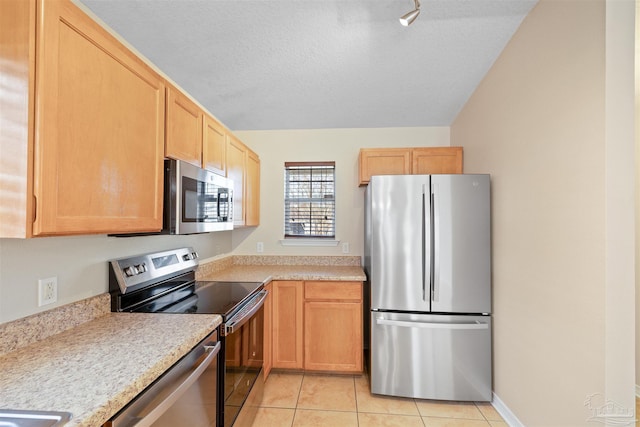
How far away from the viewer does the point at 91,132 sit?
3.49ft

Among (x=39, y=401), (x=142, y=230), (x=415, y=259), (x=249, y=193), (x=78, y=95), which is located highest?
(x=78, y=95)

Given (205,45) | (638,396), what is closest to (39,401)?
(205,45)

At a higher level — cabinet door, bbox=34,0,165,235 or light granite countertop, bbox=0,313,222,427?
cabinet door, bbox=34,0,165,235

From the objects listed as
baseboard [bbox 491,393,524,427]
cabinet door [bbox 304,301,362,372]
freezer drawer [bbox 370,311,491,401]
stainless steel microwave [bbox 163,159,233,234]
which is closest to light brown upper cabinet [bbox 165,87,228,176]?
stainless steel microwave [bbox 163,159,233,234]

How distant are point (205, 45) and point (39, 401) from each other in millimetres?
1908

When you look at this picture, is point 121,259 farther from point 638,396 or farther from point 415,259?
point 638,396

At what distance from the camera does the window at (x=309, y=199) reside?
3.31 meters

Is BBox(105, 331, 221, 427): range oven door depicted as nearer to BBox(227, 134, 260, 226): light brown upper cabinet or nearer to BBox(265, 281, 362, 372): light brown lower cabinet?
BBox(265, 281, 362, 372): light brown lower cabinet

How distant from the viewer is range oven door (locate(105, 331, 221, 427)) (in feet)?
2.85

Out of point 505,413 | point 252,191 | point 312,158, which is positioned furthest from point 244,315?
point 312,158

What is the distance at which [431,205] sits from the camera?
2.21 meters

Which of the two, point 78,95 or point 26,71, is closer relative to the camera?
point 26,71

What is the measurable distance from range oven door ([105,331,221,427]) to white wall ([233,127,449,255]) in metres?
1.90

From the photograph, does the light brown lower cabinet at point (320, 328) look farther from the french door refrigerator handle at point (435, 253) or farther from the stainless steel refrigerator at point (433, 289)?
the french door refrigerator handle at point (435, 253)
